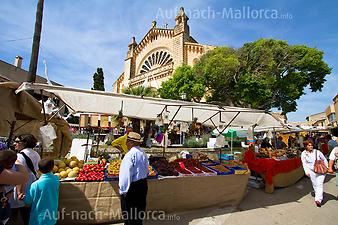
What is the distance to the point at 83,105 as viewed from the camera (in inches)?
161

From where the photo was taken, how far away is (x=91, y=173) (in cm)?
395

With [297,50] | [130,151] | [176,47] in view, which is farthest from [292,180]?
[176,47]

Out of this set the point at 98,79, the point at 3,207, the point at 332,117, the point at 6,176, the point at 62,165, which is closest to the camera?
the point at 6,176

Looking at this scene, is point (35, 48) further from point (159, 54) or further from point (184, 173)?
point (159, 54)

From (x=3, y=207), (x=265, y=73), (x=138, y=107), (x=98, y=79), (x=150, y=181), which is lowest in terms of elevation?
(x=150, y=181)

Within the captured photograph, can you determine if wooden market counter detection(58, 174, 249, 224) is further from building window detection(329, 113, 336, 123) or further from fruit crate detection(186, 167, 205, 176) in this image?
building window detection(329, 113, 336, 123)

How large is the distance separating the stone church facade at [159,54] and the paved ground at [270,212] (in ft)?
65.1

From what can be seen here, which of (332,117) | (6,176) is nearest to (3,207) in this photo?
(6,176)

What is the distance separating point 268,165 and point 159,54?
93.1 feet

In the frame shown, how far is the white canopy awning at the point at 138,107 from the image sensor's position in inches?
150

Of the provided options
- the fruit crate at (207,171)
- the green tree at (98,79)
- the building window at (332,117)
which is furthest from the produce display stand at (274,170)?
the building window at (332,117)

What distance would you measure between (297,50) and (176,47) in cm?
1456

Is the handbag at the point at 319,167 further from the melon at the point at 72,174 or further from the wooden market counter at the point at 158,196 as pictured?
the melon at the point at 72,174

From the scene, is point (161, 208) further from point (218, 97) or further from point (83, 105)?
point (218, 97)
